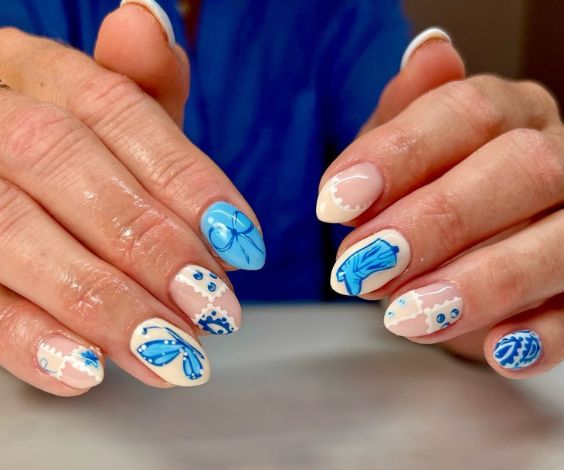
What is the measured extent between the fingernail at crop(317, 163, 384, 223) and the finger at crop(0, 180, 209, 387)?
4.4 inches

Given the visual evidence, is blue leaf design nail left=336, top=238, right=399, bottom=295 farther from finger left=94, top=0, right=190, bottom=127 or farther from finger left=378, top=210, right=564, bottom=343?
finger left=94, top=0, right=190, bottom=127

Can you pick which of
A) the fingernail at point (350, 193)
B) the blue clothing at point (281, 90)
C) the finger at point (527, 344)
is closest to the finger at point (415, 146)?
the fingernail at point (350, 193)

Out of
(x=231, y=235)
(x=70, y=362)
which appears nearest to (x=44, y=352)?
(x=70, y=362)

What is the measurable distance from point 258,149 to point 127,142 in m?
0.46

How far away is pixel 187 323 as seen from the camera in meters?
0.36

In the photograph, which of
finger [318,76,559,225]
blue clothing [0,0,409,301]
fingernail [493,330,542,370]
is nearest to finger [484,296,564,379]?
fingernail [493,330,542,370]

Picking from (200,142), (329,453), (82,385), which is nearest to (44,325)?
(82,385)

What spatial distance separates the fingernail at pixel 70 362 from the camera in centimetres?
34

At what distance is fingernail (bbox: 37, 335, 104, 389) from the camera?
0.34 meters

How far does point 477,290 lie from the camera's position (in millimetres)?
366

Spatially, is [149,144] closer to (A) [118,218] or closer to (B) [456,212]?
(A) [118,218]

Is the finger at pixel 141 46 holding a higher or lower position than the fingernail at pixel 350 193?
higher

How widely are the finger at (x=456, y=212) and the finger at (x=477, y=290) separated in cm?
1

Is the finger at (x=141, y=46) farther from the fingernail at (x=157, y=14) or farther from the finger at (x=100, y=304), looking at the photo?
the finger at (x=100, y=304)
